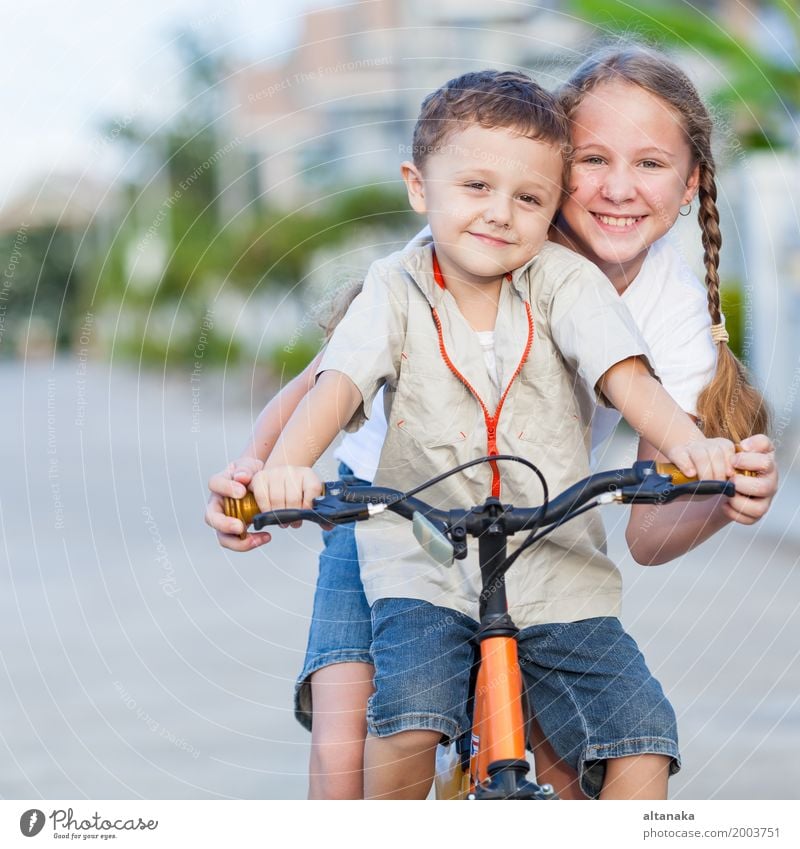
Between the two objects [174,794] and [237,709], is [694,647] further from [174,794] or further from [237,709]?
[174,794]

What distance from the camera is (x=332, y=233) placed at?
979cm

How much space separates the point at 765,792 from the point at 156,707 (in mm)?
2592

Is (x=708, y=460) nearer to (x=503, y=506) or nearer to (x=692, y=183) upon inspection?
(x=503, y=506)

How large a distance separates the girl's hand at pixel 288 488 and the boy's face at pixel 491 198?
0.56 meters

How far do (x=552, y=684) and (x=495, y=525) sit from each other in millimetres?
577

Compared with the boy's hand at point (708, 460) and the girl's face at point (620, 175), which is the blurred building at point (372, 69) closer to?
the girl's face at point (620, 175)

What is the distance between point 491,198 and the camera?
2.59 metres

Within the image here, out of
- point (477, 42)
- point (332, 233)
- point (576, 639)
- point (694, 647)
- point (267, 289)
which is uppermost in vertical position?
point (477, 42)

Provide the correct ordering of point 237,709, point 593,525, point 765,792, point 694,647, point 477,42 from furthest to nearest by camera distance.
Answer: point 477,42 → point 694,647 → point 237,709 → point 765,792 → point 593,525

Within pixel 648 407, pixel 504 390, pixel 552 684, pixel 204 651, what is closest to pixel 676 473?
pixel 648 407

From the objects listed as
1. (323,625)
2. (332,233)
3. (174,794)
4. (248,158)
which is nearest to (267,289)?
(248,158)

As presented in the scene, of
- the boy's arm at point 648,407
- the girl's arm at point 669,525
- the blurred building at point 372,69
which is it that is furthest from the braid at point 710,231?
the blurred building at point 372,69

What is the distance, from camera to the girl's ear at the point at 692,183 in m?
3.16

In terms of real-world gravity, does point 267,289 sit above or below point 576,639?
above
